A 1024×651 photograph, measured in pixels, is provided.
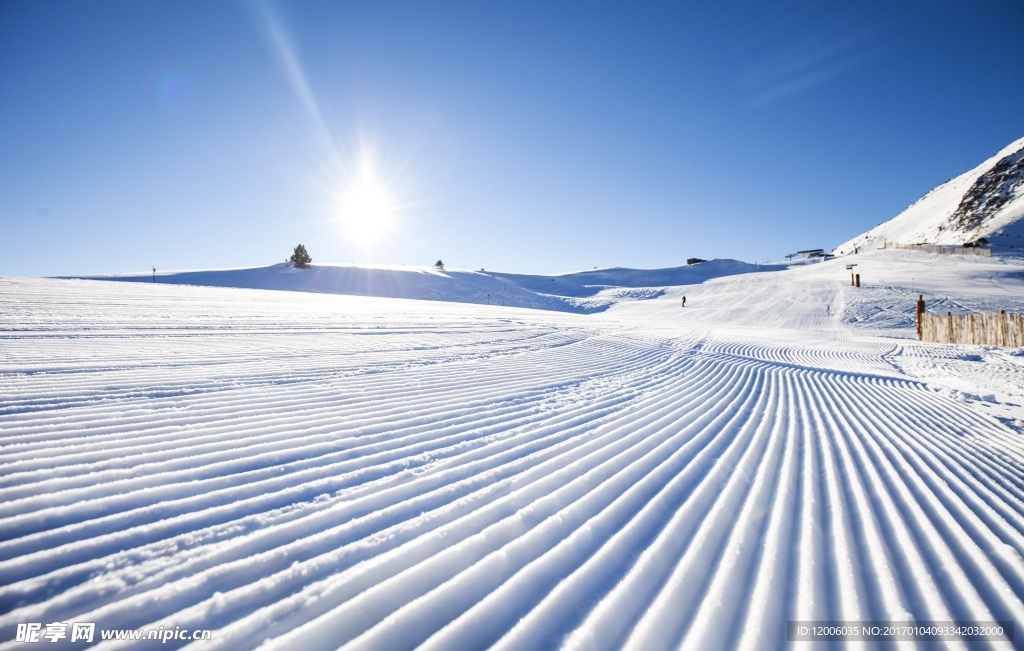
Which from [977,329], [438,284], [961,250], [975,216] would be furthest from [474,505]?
[975,216]

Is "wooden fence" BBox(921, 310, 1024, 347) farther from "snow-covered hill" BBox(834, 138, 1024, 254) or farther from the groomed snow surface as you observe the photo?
"snow-covered hill" BBox(834, 138, 1024, 254)

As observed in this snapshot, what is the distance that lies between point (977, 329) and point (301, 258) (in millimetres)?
52284

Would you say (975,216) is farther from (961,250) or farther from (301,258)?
(301,258)

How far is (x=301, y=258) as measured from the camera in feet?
153

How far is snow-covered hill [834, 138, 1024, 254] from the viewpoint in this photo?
58.5m

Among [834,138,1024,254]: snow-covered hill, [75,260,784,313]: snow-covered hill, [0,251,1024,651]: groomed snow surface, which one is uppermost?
[834,138,1024,254]: snow-covered hill

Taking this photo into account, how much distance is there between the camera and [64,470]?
8.94 ft

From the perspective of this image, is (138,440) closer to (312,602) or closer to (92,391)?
(92,391)

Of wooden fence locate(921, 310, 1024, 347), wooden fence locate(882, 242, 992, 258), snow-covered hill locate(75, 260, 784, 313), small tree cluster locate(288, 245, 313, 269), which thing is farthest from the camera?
small tree cluster locate(288, 245, 313, 269)

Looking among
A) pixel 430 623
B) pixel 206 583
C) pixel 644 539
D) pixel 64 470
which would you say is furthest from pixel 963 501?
pixel 64 470

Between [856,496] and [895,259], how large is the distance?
167ft

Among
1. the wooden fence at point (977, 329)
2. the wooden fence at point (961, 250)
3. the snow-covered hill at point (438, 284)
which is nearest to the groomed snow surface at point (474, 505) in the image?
the wooden fence at point (977, 329)

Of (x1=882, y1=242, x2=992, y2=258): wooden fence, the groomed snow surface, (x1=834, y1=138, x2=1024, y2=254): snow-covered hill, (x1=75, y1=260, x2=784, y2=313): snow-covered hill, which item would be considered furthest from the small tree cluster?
(x1=834, y1=138, x2=1024, y2=254): snow-covered hill

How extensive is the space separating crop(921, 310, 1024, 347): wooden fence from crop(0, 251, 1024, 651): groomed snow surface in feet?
35.3
